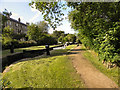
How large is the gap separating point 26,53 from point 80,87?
427 inches

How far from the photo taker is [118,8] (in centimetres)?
482

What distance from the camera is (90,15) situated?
6.00 m

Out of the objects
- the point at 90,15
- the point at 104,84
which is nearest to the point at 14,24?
the point at 90,15

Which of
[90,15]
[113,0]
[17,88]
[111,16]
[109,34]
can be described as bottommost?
[17,88]

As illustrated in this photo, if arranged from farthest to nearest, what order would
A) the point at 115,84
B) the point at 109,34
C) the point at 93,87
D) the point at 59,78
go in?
the point at 109,34 < the point at 59,78 < the point at 115,84 < the point at 93,87

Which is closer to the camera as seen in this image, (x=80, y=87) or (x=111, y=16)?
(x=80, y=87)

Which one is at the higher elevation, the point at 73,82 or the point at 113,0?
the point at 113,0

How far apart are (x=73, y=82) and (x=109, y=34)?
3436 mm

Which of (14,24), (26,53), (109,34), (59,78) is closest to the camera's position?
(59,78)

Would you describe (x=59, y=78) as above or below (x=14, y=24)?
below

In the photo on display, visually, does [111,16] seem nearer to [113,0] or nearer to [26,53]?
[113,0]

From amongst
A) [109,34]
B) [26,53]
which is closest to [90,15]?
[109,34]

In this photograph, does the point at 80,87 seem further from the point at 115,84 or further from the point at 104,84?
the point at 115,84

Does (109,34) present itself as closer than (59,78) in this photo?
No
